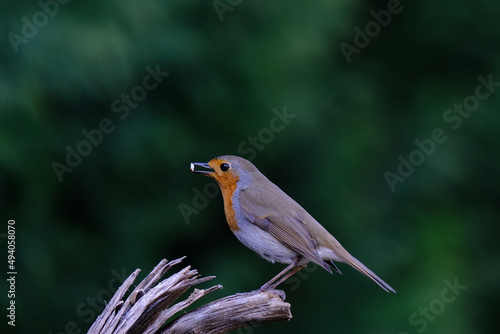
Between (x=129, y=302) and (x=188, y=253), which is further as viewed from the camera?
(x=188, y=253)

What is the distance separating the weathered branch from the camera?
4.47 metres

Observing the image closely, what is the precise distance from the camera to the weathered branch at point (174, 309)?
176 inches

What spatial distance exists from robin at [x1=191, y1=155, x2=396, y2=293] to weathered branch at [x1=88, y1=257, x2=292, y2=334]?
539mm

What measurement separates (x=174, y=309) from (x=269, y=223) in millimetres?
1039

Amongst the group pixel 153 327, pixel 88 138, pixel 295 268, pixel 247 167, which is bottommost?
pixel 295 268

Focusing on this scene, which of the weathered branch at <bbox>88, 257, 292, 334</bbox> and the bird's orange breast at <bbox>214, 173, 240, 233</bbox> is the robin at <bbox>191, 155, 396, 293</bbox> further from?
the weathered branch at <bbox>88, 257, 292, 334</bbox>

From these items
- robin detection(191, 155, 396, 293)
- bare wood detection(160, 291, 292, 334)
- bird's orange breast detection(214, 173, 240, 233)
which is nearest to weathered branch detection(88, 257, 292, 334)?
bare wood detection(160, 291, 292, 334)

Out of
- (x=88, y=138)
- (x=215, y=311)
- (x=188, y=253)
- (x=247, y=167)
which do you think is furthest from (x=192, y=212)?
(x=215, y=311)

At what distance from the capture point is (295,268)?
5.54 m

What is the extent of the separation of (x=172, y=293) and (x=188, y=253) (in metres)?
A: 2.60

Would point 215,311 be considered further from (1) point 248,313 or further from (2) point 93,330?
(2) point 93,330

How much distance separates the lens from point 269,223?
5.32 meters

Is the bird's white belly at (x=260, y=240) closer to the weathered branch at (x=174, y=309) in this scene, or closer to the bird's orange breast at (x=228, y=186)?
the bird's orange breast at (x=228, y=186)

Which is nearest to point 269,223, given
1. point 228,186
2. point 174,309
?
point 228,186
